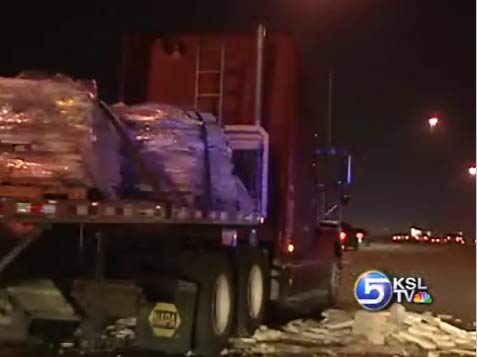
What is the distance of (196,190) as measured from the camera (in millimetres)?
10531

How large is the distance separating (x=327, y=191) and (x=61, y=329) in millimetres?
6373

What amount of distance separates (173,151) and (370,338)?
126 inches

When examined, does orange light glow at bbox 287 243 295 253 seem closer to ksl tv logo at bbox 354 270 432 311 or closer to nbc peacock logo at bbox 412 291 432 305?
ksl tv logo at bbox 354 270 432 311

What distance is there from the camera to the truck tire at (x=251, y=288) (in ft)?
39.9

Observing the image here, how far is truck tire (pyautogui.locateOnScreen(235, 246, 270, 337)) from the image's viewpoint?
39.9 feet

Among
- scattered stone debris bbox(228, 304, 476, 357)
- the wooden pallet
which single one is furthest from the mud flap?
the wooden pallet

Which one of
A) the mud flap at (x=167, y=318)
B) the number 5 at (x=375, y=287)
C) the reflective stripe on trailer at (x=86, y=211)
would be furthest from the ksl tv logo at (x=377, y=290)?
the reflective stripe on trailer at (x=86, y=211)

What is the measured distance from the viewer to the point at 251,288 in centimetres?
1282

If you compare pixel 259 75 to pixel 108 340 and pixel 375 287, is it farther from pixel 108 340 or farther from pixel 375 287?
pixel 108 340

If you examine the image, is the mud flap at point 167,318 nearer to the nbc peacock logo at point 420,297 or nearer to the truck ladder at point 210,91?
the truck ladder at point 210,91

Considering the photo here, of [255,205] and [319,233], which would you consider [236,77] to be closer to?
[255,205]

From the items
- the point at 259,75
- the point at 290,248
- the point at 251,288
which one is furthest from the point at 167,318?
the point at 259,75

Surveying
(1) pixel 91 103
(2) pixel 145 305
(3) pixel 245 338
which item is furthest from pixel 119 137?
(3) pixel 245 338

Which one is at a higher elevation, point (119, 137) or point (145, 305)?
point (119, 137)
